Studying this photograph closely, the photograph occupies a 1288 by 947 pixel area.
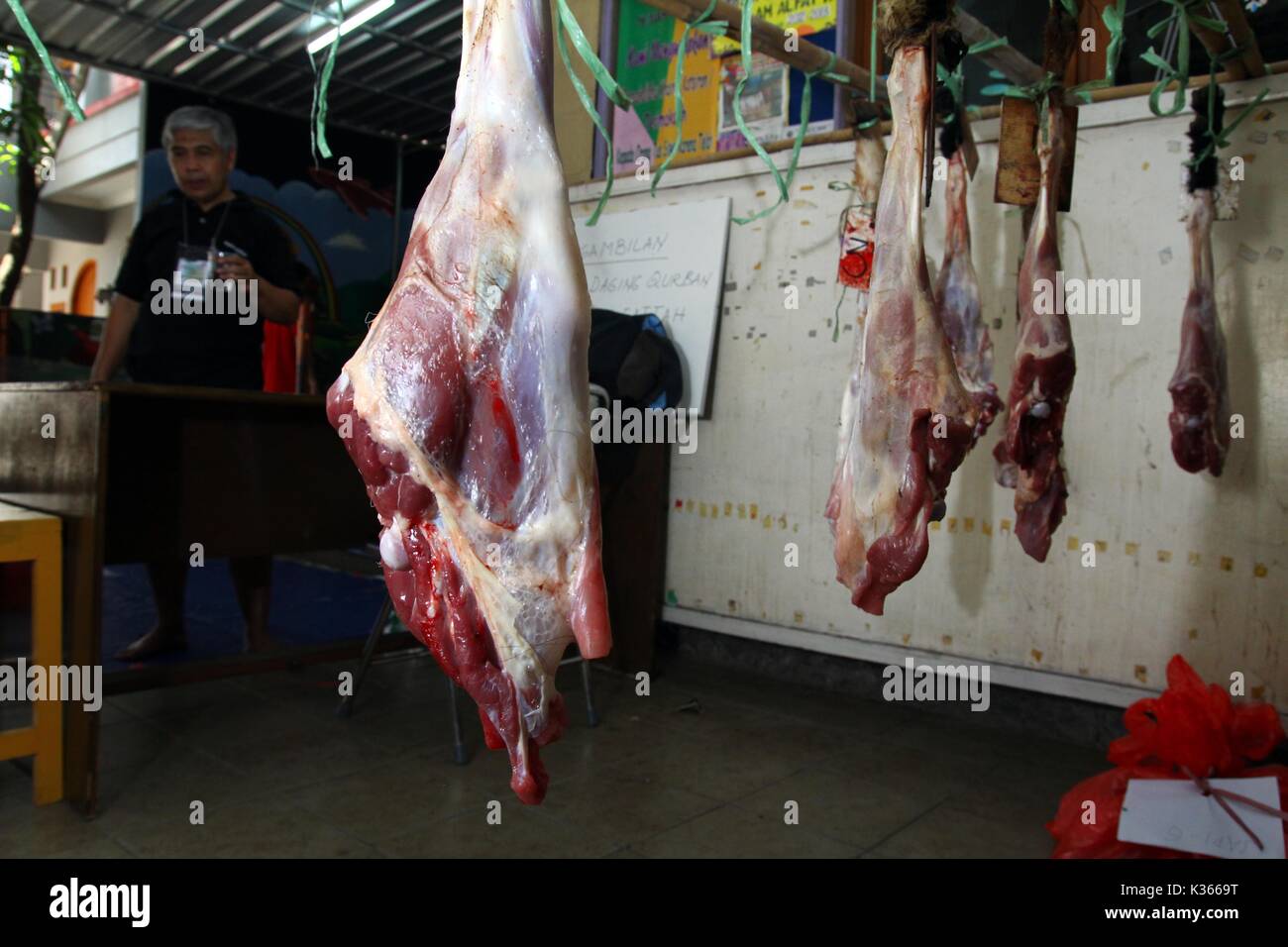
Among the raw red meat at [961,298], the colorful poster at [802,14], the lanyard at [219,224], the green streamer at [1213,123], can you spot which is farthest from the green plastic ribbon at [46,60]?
the colorful poster at [802,14]

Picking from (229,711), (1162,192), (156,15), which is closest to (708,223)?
(1162,192)

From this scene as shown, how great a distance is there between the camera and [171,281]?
3.52 metres

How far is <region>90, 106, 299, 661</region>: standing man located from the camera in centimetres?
345

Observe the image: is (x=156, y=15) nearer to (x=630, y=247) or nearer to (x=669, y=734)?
(x=630, y=247)

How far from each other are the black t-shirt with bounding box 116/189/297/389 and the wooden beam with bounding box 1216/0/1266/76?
10.4 ft

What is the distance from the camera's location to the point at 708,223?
14.1ft

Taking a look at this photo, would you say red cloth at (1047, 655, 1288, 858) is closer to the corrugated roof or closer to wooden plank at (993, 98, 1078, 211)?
wooden plank at (993, 98, 1078, 211)

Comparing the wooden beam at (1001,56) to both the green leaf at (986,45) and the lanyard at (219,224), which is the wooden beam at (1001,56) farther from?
the lanyard at (219,224)

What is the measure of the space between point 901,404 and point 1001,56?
1.02m

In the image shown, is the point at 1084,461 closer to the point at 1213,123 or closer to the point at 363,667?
the point at 1213,123

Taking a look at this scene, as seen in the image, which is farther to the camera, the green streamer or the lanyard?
the lanyard

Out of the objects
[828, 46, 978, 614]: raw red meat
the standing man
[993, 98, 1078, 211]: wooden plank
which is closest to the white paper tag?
Result: [828, 46, 978, 614]: raw red meat

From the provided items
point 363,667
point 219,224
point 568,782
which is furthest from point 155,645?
point 568,782

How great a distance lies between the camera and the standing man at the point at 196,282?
3445 millimetres
